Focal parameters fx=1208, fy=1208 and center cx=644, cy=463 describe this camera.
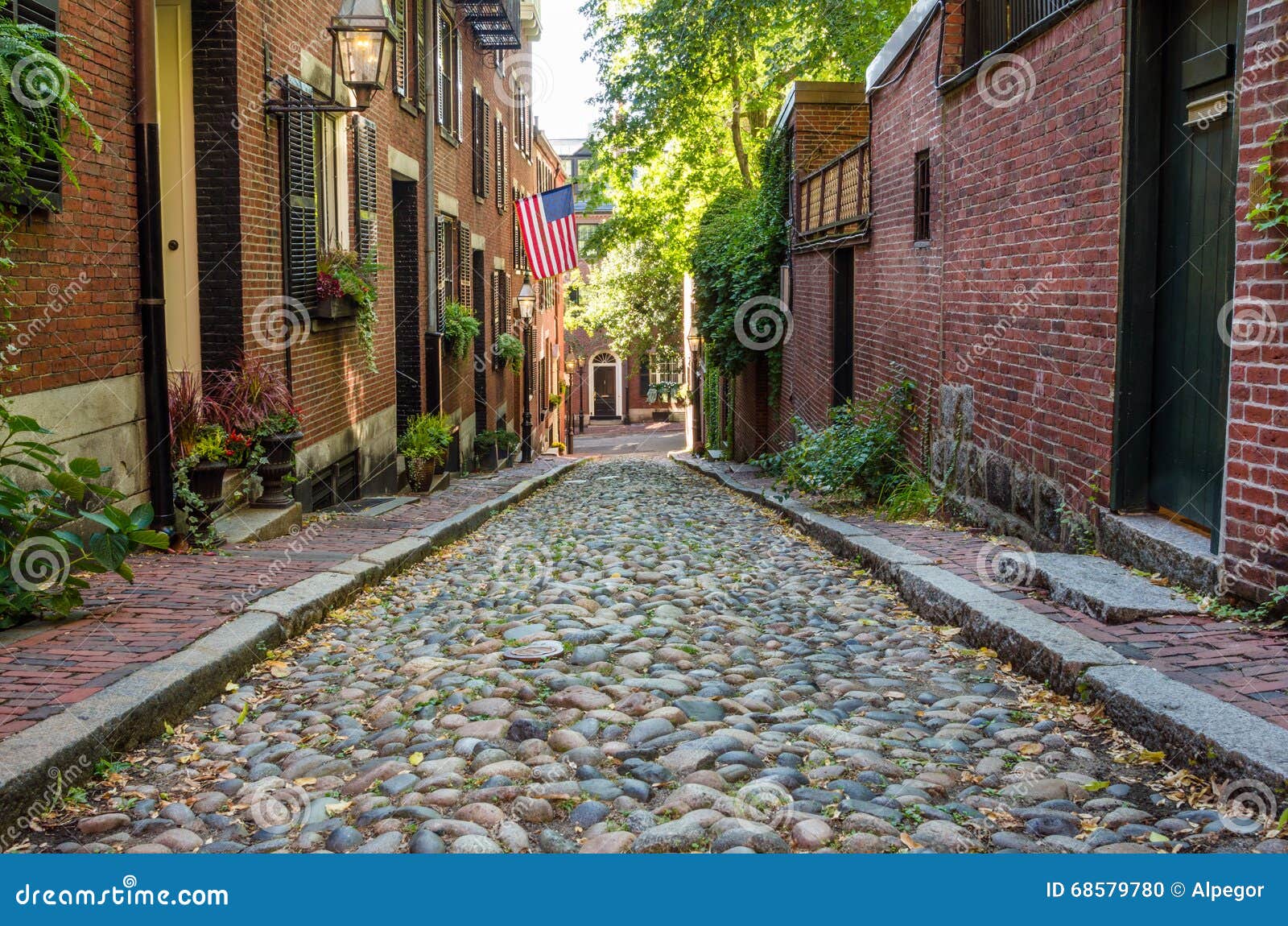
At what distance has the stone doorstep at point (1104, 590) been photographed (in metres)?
5.10

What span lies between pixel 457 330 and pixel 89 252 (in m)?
10.9

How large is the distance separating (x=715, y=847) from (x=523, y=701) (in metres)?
1.62

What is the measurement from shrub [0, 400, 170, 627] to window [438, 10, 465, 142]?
41.6 feet

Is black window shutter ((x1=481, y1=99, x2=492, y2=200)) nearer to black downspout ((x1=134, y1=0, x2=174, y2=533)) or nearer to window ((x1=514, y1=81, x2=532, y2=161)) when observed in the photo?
window ((x1=514, y1=81, x2=532, y2=161))

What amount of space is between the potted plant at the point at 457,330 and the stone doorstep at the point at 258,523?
813cm

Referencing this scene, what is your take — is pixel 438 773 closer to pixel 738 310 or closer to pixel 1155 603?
pixel 1155 603

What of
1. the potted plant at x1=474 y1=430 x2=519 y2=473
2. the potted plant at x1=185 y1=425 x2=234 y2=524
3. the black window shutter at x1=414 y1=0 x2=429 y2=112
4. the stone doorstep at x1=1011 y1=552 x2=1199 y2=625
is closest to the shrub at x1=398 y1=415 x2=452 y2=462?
the black window shutter at x1=414 y1=0 x2=429 y2=112

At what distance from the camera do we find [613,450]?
4181 cm

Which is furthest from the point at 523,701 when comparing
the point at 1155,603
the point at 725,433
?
the point at 725,433

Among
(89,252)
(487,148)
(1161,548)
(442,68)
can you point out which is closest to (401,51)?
(442,68)

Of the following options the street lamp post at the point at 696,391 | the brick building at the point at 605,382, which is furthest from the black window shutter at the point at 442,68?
the brick building at the point at 605,382

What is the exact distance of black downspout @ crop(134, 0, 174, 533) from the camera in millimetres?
6984

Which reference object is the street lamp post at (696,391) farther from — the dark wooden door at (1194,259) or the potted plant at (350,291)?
the dark wooden door at (1194,259)

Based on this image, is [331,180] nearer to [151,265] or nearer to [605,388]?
[151,265]
